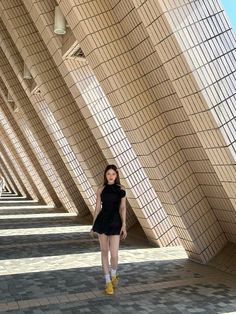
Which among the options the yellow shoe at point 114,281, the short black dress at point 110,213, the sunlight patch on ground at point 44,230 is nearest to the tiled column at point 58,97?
the sunlight patch on ground at point 44,230

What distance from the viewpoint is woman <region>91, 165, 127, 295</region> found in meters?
5.09

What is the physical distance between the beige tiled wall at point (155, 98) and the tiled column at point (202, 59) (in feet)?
0.04

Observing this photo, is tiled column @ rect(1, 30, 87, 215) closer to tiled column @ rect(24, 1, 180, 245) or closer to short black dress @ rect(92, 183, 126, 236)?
tiled column @ rect(24, 1, 180, 245)

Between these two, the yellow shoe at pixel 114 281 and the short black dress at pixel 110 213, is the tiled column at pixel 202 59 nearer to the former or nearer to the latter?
the short black dress at pixel 110 213

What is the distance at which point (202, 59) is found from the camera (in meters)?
4.70

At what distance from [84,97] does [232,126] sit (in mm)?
4036

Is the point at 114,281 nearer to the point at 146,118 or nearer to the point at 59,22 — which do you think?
the point at 146,118

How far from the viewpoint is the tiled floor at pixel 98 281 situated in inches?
181

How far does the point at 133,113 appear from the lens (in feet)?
22.1

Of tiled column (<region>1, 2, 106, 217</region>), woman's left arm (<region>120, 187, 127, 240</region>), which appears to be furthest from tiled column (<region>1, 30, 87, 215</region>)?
woman's left arm (<region>120, 187, 127, 240</region>)

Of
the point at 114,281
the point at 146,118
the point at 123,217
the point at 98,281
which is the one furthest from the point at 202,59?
the point at 98,281

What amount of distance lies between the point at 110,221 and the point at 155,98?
240 cm

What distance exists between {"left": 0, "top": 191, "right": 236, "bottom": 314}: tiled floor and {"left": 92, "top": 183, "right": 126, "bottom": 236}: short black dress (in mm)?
738

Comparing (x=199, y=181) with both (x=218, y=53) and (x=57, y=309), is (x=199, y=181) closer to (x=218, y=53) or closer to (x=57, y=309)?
(x=218, y=53)
